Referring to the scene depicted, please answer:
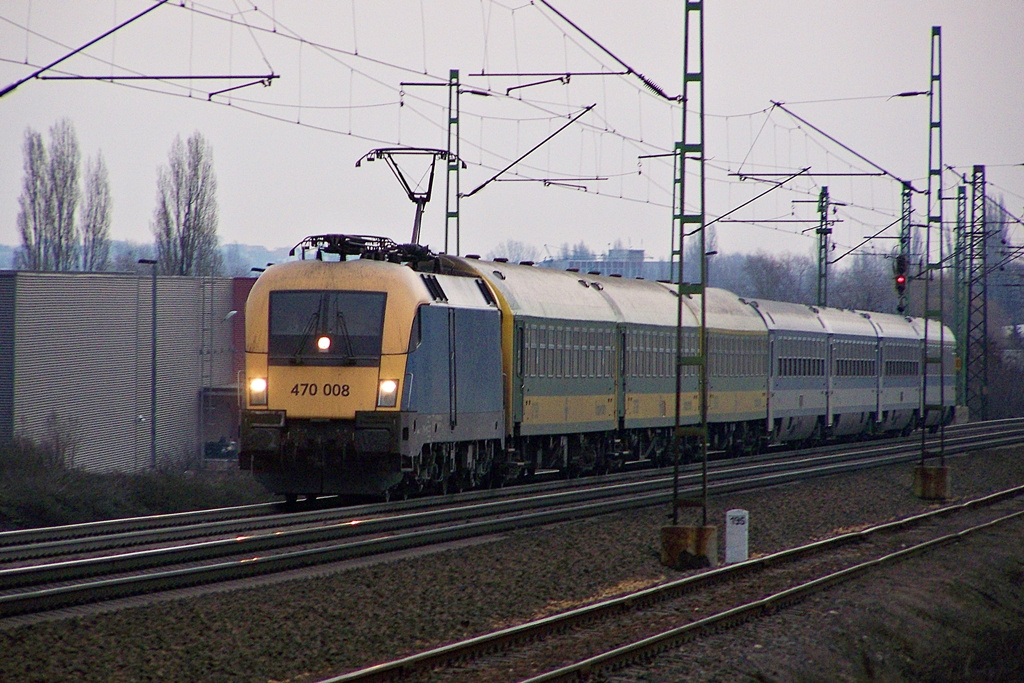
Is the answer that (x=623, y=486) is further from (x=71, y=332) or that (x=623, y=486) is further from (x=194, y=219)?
(x=194, y=219)

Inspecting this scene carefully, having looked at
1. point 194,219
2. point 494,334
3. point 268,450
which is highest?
point 194,219

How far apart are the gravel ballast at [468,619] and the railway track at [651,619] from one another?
0.79 ft

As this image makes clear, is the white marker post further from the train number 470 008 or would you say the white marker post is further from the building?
the building

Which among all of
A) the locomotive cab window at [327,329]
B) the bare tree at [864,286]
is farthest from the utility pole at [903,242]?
the bare tree at [864,286]

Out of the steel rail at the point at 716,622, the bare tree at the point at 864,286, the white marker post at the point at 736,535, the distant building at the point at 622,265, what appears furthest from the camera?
the bare tree at the point at 864,286

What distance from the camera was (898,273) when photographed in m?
41.5

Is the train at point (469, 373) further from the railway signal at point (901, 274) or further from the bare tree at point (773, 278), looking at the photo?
the bare tree at point (773, 278)

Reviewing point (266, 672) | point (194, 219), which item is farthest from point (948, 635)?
point (194, 219)

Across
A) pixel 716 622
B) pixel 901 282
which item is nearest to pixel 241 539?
pixel 716 622

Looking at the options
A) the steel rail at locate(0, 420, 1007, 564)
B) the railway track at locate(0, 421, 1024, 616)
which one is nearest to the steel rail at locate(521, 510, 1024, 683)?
the railway track at locate(0, 421, 1024, 616)

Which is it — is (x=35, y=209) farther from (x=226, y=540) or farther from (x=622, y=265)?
(x=622, y=265)

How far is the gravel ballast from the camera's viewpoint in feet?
34.0

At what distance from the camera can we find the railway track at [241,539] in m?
12.7

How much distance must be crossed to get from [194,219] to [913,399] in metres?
36.9
